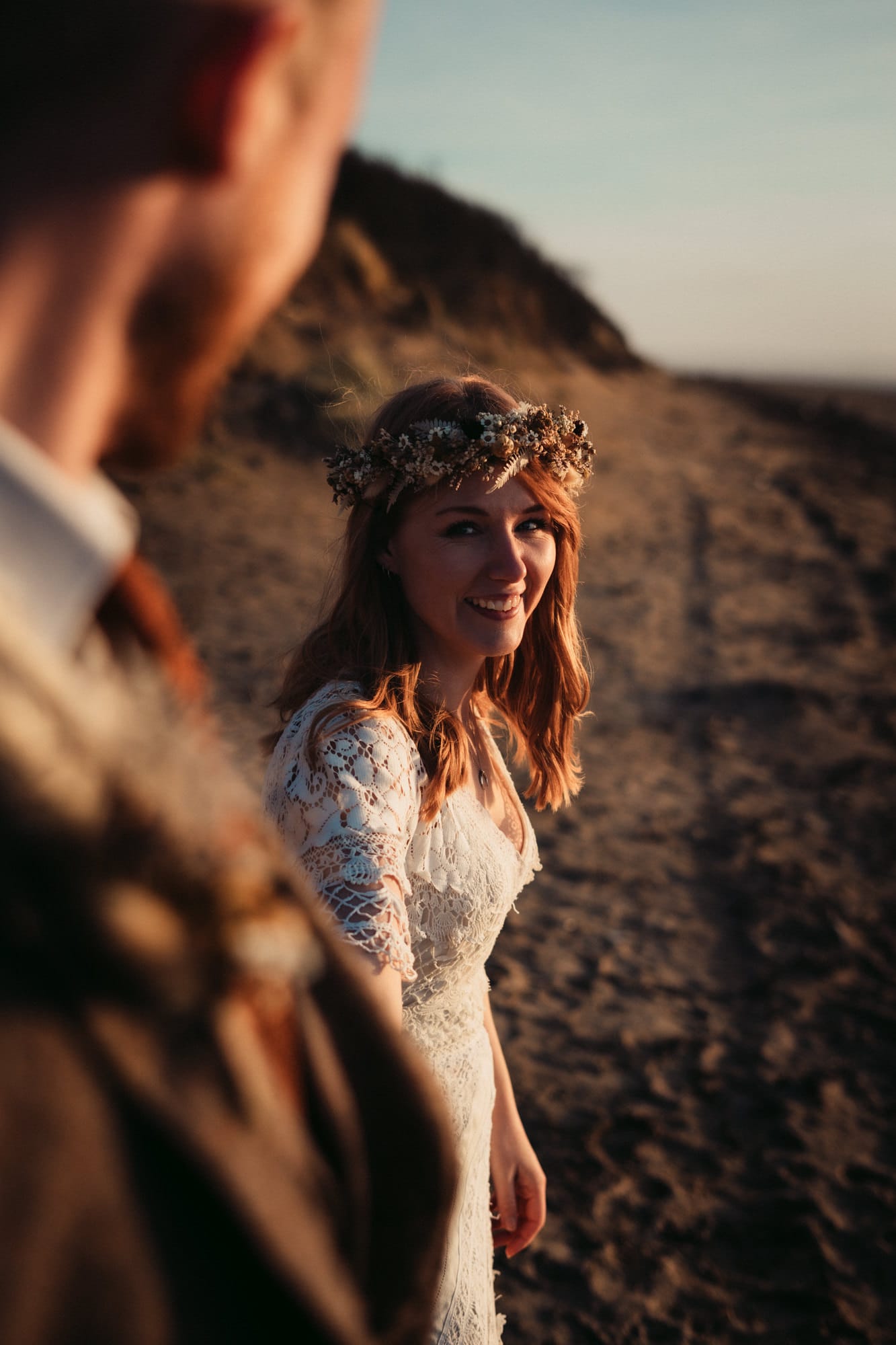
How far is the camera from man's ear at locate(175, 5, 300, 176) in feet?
1.93

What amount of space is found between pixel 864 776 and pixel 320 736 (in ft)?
20.3

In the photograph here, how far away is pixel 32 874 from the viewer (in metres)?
0.50

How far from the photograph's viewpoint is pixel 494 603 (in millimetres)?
2266

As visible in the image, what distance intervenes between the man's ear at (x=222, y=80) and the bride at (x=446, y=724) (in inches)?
50.0

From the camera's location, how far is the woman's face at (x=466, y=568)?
7.41ft

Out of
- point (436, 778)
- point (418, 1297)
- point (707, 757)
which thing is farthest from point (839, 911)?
point (418, 1297)

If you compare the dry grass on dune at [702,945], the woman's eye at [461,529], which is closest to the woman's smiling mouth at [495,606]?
the woman's eye at [461,529]

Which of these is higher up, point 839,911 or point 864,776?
point 864,776

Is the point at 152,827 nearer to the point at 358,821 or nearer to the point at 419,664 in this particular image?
the point at 358,821

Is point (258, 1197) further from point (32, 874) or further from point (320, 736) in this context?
point (320, 736)

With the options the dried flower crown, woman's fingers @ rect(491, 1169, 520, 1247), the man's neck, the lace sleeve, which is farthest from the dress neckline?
the man's neck

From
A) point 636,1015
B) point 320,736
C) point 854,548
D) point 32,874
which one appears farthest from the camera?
point 854,548

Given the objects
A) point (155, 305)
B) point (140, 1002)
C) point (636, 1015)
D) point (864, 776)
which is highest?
point (155, 305)

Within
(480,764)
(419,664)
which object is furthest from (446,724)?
(480,764)
